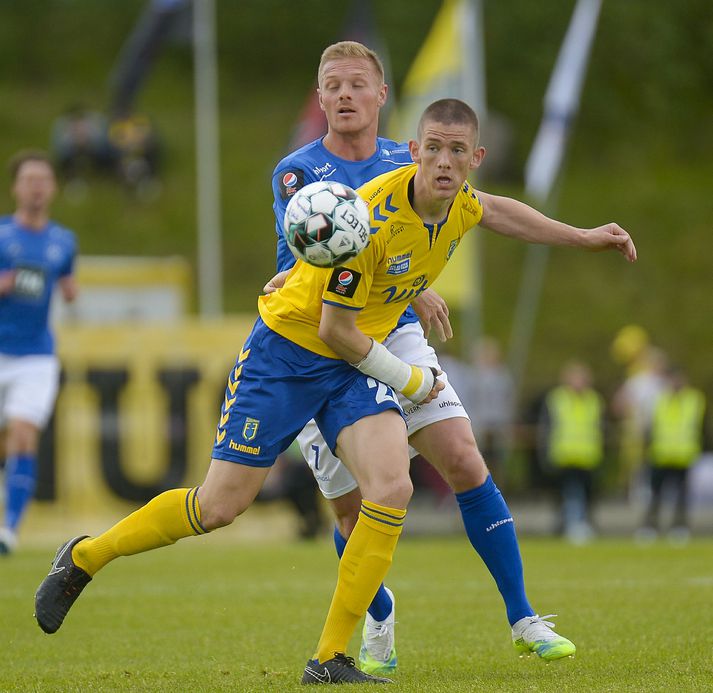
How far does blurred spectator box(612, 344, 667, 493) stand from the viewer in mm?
18641

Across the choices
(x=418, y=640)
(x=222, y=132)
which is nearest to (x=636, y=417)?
(x=418, y=640)

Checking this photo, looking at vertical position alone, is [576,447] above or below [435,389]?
below

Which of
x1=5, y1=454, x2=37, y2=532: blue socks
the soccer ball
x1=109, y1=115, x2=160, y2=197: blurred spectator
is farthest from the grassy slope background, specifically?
the soccer ball

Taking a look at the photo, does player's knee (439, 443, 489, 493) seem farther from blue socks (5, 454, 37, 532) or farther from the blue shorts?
blue socks (5, 454, 37, 532)

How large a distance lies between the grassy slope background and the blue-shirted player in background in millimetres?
18678

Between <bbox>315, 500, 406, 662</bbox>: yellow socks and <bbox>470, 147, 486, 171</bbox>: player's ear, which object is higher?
<bbox>470, 147, 486, 171</bbox>: player's ear

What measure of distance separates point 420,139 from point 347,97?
70cm

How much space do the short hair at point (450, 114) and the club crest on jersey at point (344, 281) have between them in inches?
23.5

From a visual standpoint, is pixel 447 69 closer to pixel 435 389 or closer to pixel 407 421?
pixel 407 421

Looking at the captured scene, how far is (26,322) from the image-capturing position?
10.8 m

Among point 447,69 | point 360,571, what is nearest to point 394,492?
point 360,571

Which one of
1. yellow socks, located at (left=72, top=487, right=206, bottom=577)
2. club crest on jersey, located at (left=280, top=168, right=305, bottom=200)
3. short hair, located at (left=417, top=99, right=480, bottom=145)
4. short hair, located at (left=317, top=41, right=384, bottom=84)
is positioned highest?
short hair, located at (left=317, top=41, right=384, bottom=84)

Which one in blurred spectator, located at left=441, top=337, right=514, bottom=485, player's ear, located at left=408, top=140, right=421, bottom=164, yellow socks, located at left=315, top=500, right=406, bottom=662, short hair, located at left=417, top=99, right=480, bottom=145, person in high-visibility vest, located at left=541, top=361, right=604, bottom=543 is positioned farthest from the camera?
blurred spectator, located at left=441, top=337, right=514, bottom=485

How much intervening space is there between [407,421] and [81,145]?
27.3 meters
